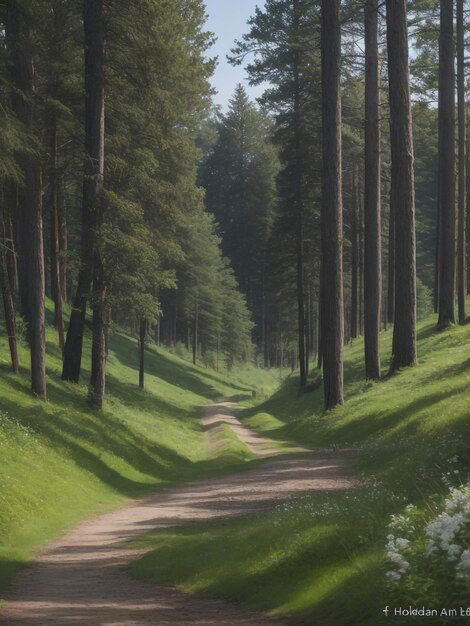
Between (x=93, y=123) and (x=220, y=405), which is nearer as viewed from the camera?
(x=93, y=123)

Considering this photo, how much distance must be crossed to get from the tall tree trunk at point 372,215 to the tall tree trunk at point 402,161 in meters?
5.27

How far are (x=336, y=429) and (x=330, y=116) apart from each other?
10.1 metres

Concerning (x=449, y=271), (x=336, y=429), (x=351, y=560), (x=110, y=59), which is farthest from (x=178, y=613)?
(x=449, y=271)

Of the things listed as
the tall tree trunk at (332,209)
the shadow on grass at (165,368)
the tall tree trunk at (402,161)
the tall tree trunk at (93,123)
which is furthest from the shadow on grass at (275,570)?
the shadow on grass at (165,368)

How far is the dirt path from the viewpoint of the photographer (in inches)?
347

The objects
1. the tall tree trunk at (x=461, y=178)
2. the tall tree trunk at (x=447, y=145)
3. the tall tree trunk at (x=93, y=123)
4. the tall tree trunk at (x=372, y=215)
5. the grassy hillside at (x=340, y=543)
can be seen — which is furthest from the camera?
the tall tree trunk at (x=461, y=178)

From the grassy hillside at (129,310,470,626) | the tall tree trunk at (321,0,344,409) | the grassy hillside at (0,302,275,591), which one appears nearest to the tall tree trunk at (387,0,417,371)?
the tall tree trunk at (321,0,344,409)

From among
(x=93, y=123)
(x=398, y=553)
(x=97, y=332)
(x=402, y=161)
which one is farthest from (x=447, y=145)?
(x=398, y=553)

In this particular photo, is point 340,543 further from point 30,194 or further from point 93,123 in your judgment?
point 93,123

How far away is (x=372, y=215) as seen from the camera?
31.3 m

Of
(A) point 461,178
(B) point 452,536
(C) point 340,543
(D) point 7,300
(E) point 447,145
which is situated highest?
(E) point 447,145

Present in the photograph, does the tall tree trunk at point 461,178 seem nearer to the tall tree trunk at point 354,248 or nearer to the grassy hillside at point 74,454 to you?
the grassy hillside at point 74,454

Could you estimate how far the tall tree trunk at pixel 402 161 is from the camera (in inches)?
977

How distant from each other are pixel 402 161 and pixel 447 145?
8.63 m
